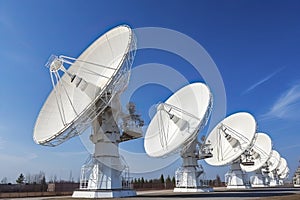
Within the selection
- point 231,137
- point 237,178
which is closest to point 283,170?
point 237,178

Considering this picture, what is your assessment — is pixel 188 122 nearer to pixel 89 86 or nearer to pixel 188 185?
pixel 188 185

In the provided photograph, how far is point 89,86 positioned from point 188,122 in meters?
13.7

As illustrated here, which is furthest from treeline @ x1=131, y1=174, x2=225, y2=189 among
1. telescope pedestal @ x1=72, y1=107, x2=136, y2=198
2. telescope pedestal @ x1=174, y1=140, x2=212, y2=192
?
telescope pedestal @ x1=72, y1=107, x2=136, y2=198

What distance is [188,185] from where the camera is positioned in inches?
1518

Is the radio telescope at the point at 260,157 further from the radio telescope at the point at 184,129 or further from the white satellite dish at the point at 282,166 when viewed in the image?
the white satellite dish at the point at 282,166

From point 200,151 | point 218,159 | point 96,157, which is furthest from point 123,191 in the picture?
point 218,159

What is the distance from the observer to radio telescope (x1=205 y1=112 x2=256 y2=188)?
139ft

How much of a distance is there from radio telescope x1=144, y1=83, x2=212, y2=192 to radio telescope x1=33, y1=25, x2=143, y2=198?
5.74 meters

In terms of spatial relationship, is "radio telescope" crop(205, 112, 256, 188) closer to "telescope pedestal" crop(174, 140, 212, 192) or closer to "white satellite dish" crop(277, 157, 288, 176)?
"telescope pedestal" crop(174, 140, 212, 192)

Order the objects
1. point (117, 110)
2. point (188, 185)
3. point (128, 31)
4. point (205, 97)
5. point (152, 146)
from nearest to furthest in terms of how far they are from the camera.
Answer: point (128, 31) → point (117, 110) → point (205, 97) → point (152, 146) → point (188, 185)

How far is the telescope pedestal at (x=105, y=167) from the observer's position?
25625 millimetres

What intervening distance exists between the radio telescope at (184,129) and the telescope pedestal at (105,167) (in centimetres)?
547

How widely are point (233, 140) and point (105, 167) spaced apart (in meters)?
24.5

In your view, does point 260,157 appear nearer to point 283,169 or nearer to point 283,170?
point 283,170
